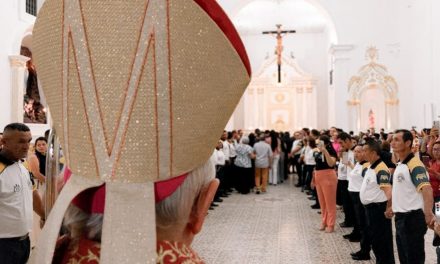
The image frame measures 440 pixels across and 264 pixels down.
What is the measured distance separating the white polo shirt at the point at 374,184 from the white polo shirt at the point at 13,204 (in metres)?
3.69

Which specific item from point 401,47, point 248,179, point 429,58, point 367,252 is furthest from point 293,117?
point 367,252

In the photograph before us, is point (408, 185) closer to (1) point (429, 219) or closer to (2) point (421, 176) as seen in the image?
(2) point (421, 176)

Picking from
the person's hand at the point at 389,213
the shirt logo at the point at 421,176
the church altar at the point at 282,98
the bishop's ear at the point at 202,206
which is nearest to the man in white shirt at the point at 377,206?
the person's hand at the point at 389,213

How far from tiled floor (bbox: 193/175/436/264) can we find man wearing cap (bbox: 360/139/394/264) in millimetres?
825

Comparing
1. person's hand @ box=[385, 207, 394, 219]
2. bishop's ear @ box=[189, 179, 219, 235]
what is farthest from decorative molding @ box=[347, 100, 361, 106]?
bishop's ear @ box=[189, 179, 219, 235]

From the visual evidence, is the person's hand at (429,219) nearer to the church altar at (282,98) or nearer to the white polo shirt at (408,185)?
the white polo shirt at (408,185)

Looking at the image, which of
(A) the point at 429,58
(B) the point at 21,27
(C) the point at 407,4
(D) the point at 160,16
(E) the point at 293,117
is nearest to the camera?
→ (D) the point at 160,16

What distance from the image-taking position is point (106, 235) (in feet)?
3.46

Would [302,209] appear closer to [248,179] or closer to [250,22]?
[248,179]

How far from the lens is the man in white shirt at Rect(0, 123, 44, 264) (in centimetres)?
311

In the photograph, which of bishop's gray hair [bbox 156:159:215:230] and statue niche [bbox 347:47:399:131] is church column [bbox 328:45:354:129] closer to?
statue niche [bbox 347:47:399:131]

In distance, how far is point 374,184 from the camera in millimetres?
5277

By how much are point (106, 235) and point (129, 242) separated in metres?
0.06

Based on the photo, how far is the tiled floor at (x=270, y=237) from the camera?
6108 mm
